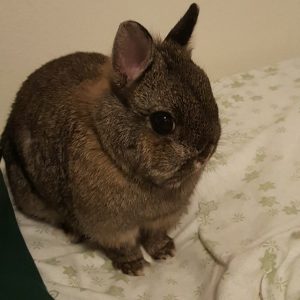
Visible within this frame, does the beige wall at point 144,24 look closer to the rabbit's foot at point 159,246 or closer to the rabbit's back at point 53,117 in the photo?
the rabbit's back at point 53,117

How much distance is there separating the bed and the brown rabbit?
0.06 metres

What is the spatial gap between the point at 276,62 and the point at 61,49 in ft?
3.15

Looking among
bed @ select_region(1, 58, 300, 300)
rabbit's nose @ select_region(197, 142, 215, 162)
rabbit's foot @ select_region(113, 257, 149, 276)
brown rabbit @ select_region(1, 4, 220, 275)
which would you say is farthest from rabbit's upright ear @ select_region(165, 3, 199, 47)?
rabbit's foot @ select_region(113, 257, 149, 276)

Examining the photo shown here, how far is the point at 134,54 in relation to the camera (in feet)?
3.77

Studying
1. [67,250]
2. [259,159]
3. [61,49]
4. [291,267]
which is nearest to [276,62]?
[259,159]

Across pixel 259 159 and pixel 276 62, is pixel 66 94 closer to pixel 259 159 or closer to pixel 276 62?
pixel 259 159

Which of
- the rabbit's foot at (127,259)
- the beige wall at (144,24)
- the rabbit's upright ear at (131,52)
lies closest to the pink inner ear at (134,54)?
the rabbit's upright ear at (131,52)


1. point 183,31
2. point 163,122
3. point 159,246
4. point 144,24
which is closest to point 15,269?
point 159,246

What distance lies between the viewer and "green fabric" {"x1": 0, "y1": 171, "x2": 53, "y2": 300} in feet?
4.09

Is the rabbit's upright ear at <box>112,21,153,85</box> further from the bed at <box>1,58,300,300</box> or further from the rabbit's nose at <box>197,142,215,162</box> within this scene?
the bed at <box>1,58,300,300</box>

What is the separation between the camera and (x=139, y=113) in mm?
1165

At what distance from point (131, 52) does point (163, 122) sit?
18 centimetres

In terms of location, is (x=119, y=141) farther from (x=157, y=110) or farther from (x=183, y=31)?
(x=183, y=31)

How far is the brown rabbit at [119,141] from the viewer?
115cm
